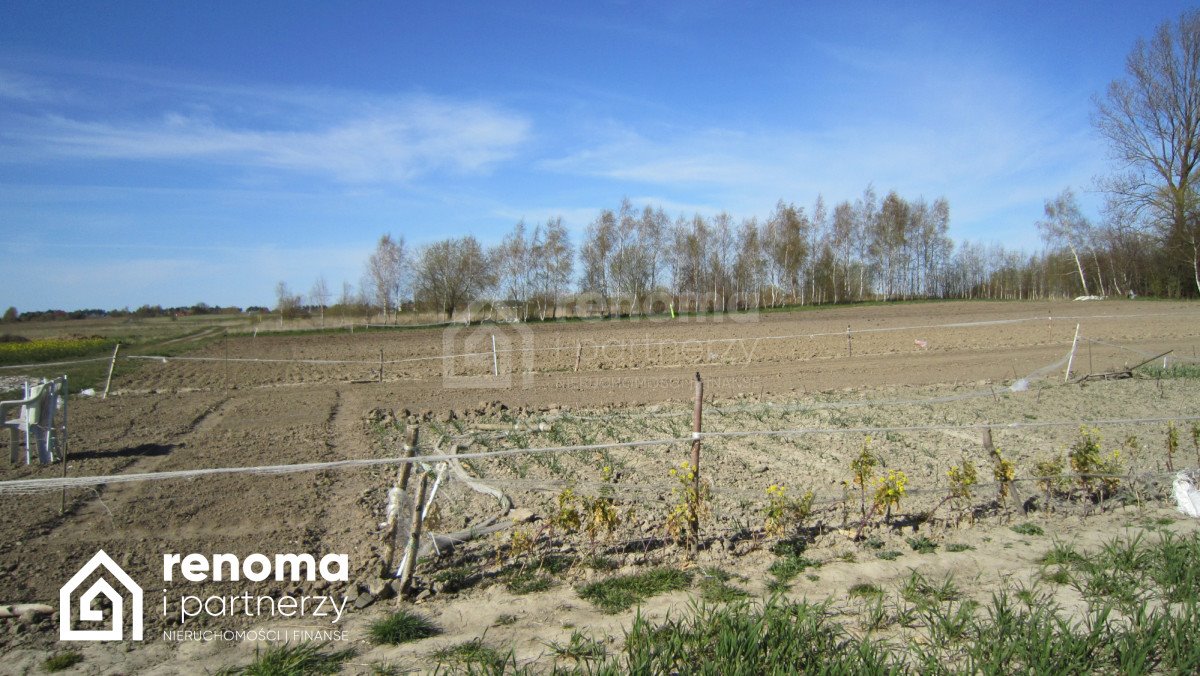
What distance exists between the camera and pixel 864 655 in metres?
3.26

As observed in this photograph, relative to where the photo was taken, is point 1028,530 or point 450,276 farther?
point 450,276

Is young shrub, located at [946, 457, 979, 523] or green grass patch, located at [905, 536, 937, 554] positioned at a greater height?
young shrub, located at [946, 457, 979, 523]

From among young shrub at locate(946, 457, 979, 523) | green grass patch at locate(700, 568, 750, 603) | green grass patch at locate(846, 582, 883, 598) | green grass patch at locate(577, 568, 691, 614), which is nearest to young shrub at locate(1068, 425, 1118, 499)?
young shrub at locate(946, 457, 979, 523)

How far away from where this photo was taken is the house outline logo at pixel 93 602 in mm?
4145

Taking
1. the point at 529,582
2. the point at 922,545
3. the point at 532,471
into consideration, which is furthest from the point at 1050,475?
the point at 532,471

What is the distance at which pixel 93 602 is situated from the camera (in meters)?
4.51

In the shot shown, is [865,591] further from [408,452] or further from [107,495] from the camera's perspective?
[107,495]

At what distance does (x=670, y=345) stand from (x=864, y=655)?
772 inches

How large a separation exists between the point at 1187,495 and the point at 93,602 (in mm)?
8835

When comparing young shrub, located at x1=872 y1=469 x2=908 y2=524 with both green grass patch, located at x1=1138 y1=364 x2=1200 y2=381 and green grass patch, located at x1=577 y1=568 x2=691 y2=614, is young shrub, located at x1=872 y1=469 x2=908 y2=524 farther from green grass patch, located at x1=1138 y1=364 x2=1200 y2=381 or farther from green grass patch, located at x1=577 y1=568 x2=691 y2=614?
green grass patch, located at x1=1138 y1=364 x2=1200 y2=381

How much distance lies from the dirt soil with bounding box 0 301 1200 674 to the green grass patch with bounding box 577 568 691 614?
131 mm

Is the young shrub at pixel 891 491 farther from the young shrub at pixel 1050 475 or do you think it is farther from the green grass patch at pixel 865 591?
the young shrub at pixel 1050 475

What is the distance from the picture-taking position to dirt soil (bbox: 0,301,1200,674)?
4566mm

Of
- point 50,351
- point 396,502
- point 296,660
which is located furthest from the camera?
point 50,351
